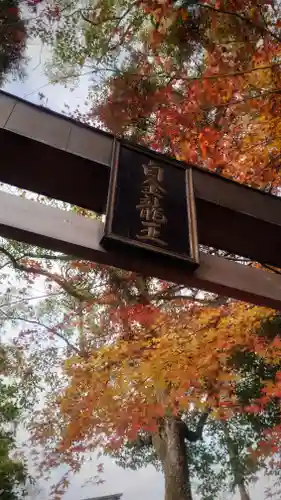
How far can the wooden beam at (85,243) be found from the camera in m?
2.20

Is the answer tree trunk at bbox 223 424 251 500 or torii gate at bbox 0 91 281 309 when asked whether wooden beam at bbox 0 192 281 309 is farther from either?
tree trunk at bbox 223 424 251 500

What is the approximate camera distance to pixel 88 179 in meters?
2.89

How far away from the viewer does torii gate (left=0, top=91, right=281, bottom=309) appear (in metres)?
2.26

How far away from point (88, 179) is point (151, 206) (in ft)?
2.01

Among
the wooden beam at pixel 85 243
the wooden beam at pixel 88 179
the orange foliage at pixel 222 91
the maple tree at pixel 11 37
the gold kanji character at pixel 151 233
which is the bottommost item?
the wooden beam at pixel 85 243

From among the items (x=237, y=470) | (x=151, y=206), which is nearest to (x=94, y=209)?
(x=151, y=206)

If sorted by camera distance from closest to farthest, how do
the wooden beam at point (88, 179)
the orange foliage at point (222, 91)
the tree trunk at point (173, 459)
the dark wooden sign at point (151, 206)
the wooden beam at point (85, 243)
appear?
the wooden beam at point (85, 243) < the dark wooden sign at point (151, 206) < the wooden beam at point (88, 179) < the orange foliage at point (222, 91) < the tree trunk at point (173, 459)

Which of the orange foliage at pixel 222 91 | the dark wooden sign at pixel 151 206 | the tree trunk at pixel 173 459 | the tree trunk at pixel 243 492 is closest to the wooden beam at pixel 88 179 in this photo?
the dark wooden sign at pixel 151 206

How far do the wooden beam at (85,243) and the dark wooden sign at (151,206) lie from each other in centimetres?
9

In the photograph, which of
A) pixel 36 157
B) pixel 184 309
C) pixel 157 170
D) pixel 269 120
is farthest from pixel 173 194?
pixel 184 309

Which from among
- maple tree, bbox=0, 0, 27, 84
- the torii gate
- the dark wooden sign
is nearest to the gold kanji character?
the dark wooden sign

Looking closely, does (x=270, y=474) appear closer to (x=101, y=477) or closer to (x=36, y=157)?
(x=101, y=477)

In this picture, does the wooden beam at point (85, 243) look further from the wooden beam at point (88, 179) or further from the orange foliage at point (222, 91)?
the orange foliage at point (222, 91)

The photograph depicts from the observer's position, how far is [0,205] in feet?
7.22
